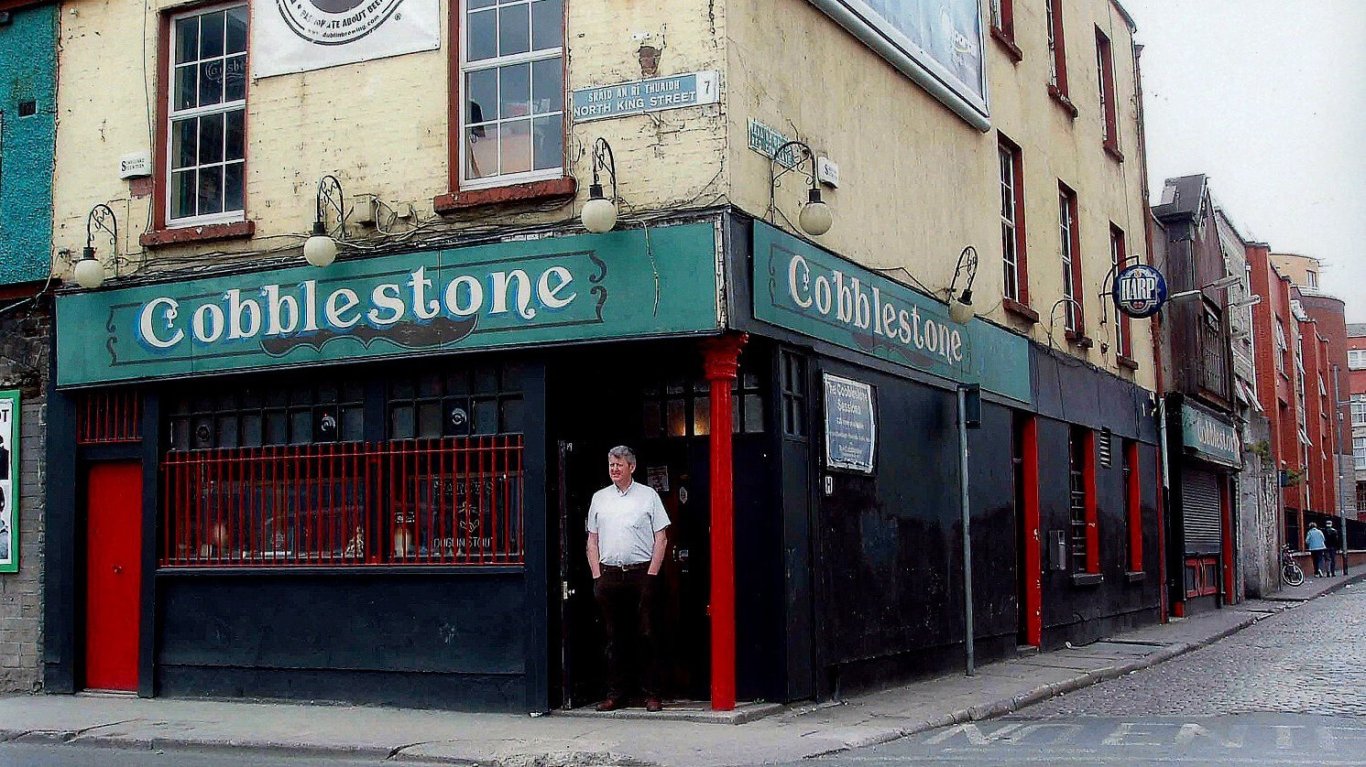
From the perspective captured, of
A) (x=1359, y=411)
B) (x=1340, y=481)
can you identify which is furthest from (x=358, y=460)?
(x=1359, y=411)

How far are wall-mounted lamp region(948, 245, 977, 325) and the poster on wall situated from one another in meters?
1.56

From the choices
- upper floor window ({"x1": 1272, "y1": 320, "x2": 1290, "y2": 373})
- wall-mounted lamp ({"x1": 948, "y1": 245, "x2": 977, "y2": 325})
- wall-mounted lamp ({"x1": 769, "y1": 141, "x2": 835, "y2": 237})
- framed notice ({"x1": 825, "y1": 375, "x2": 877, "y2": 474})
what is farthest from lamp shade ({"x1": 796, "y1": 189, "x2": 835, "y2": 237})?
upper floor window ({"x1": 1272, "y1": 320, "x2": 1290, "y2": 373})

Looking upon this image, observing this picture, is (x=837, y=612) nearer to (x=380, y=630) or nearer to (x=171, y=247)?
(x=380, y=630)

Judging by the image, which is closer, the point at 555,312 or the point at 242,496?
the point at 555,312

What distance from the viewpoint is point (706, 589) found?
38.1ft

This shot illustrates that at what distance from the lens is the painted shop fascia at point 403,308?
10.6m

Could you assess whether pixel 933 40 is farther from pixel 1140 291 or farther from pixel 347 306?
pixel 1140 291

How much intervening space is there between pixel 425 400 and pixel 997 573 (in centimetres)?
705

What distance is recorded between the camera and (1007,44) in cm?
1725

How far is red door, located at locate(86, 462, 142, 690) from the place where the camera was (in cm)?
1287

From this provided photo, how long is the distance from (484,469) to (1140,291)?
11.9 metres

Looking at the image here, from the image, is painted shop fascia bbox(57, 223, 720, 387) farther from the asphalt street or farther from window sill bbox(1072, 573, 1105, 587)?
window sill bbox(1072, 573, 1105, 587)

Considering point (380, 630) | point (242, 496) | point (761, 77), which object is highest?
point (761, 77)

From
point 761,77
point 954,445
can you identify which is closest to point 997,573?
point 954,445
